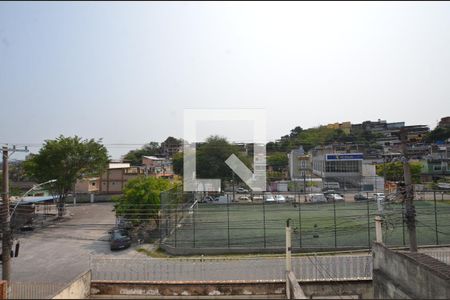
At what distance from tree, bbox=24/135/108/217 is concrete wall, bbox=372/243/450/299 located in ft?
68.5

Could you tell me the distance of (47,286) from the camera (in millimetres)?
7098

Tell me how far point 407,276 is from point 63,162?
22.1 meters

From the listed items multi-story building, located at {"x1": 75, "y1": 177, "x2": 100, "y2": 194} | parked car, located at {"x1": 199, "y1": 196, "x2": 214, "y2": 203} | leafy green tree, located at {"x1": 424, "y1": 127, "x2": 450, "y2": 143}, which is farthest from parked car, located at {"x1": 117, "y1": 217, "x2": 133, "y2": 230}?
leafy green tree, located at {"x1": 424, "y1": 127, "x2": 450, "y2": 143}

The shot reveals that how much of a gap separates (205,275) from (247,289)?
2.96 m

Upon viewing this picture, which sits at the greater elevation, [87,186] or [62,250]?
[87,186]

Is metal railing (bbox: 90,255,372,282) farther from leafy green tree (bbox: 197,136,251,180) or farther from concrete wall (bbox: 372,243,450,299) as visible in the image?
leafy green tree (bbox: 197,136,251,180)

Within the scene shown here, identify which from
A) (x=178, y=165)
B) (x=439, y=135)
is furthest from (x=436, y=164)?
(x=178, y=165)

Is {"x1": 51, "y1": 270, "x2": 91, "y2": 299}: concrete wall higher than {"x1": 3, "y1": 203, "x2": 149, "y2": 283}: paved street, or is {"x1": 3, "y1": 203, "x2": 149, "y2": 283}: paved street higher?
{"x1": 51, "y1": 270, "x2": 91, "y2": 299}: concrete wall

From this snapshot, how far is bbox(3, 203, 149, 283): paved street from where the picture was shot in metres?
12.7

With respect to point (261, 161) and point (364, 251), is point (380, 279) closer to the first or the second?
point (364, 251)

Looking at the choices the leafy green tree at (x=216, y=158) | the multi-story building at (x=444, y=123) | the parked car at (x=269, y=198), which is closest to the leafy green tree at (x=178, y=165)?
the leafy green tree at (x=216, y=158)

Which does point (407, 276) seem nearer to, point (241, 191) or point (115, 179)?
point (241, 191)

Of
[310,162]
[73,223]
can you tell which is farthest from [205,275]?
[310,162]

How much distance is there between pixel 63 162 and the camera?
23.5m
